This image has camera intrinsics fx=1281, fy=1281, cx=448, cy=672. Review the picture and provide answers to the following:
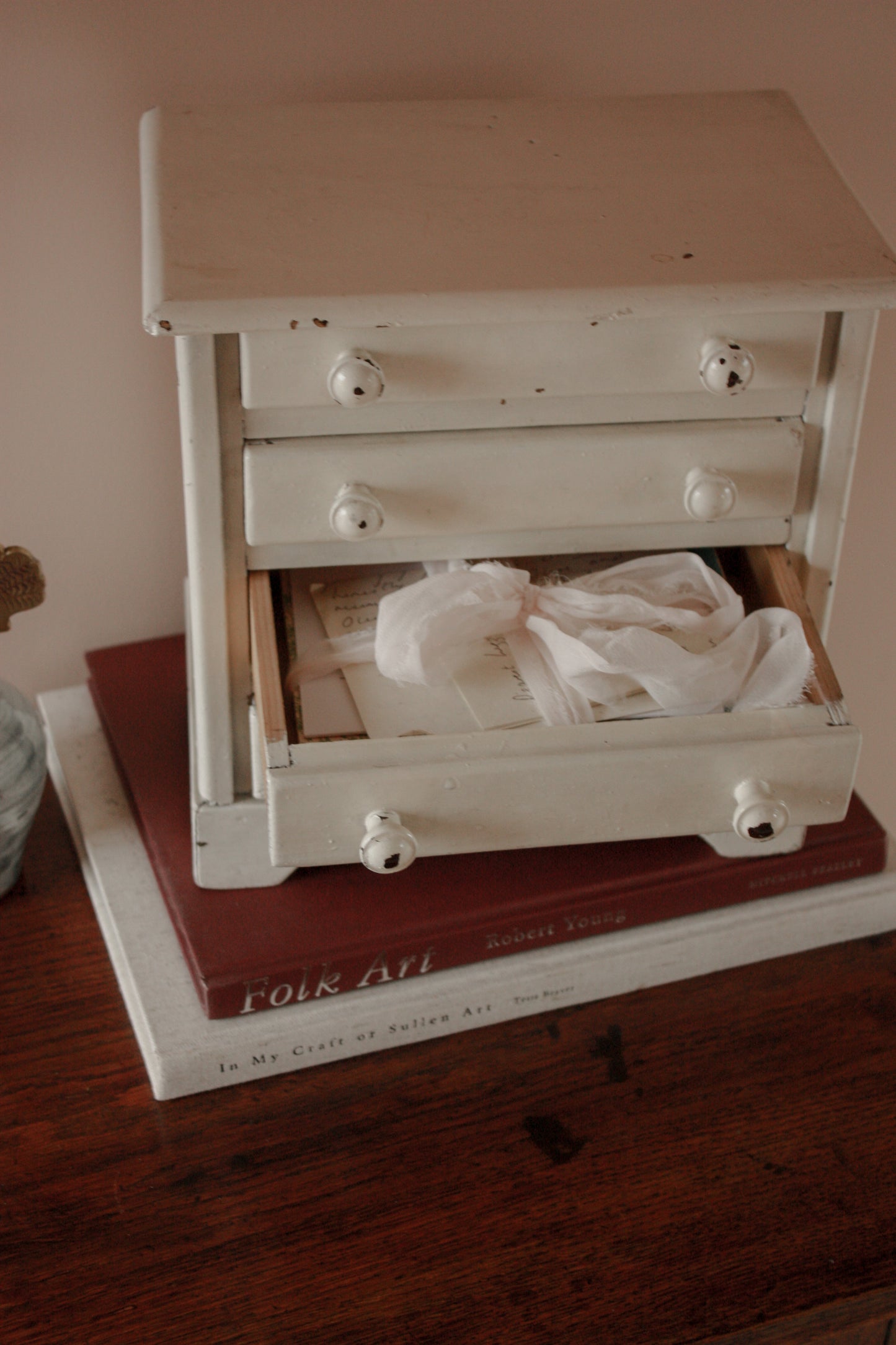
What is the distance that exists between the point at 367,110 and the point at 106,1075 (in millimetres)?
686

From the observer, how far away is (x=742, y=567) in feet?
3.10

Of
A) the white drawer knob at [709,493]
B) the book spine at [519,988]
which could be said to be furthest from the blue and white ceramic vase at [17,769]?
→ the white drawer knob at [709,493]

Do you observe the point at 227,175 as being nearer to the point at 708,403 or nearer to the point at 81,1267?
the point at 708,403

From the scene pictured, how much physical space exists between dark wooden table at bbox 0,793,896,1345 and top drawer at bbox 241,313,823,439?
42cm

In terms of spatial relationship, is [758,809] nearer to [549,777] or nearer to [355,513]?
[549,777]

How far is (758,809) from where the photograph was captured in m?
0.78

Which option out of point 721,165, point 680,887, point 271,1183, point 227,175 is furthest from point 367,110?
point 271,1183

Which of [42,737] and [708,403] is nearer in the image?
[708,403]

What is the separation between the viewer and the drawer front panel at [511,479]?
0.79 m

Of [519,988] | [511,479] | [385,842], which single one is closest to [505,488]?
[511,479]

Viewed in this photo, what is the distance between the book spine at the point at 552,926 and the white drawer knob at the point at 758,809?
0.48 feet

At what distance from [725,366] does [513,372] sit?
127 millimetres

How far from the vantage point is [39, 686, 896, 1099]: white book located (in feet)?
2.77

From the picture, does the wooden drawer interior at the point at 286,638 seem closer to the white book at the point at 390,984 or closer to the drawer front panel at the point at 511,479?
the drawer front panel at the point at 511,479
